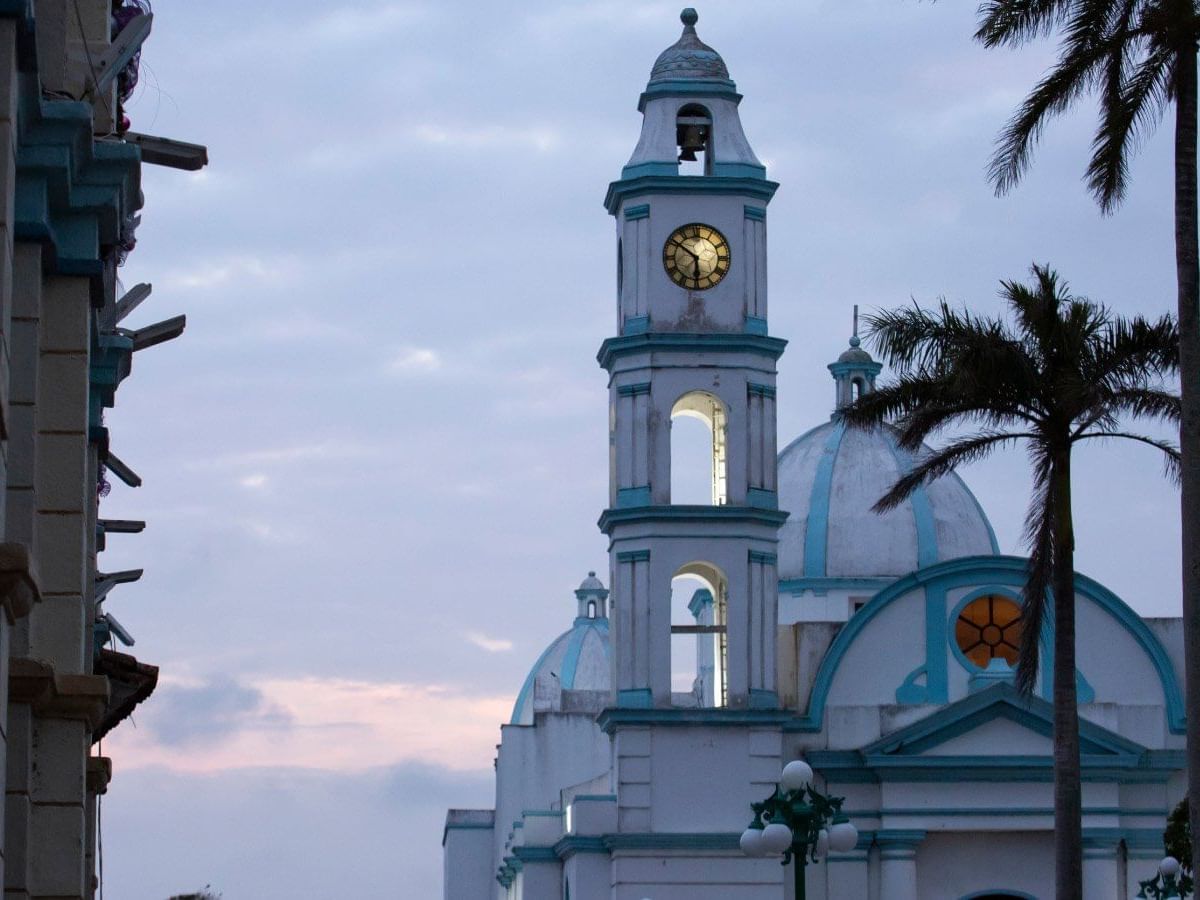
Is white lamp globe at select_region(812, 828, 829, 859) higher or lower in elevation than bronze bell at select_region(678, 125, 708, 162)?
lower

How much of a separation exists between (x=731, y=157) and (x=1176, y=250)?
19494 millimetres

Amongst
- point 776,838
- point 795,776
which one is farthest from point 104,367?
point 795,776

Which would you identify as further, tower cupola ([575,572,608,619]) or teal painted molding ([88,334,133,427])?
tower cupola ([575,572,608,619])

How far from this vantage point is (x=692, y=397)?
4262 centimetres

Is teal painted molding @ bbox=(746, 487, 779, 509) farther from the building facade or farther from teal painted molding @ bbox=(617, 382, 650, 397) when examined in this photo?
the building facade

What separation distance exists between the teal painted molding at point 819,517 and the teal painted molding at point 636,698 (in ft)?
29.7

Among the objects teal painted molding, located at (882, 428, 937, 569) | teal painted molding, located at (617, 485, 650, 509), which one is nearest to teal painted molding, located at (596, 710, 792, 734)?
teal painted molding, located at (617, 485, 650, 509)

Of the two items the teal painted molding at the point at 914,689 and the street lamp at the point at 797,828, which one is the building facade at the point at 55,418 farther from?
the teal painted molding at the point at 914,689

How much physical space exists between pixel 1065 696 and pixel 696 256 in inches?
577

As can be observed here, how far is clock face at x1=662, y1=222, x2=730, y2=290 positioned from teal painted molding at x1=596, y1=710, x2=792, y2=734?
656 cm

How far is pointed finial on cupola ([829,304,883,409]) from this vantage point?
172 feet

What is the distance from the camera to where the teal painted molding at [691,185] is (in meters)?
42.2

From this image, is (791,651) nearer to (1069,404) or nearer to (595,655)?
(1069,404)

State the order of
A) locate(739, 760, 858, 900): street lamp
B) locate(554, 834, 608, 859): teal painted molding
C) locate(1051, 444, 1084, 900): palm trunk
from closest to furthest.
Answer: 1. locate(739, 760, 858, 900): street lamp
2. locate(1051, 444, 1084, 900): palm trunk
3. locate(554, 834, 608, 859): teal painted molding
